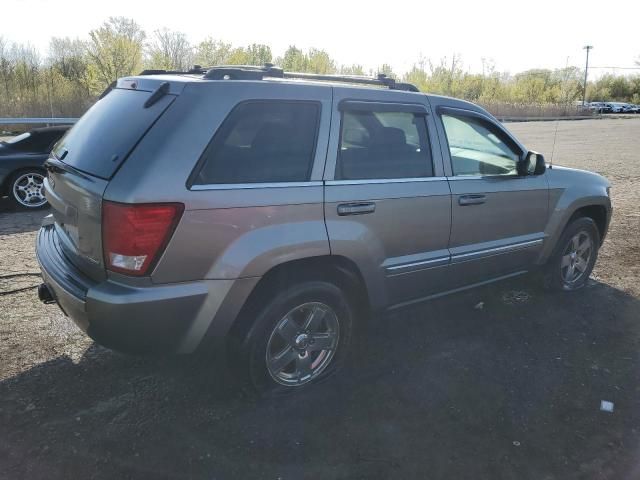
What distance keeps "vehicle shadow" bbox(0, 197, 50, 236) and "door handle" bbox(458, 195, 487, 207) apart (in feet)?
18.2

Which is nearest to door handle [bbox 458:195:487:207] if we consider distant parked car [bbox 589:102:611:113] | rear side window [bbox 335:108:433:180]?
rear side window [bbox 335:108:433:180]

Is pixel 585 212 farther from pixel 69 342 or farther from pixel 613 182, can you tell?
pixel 613 182

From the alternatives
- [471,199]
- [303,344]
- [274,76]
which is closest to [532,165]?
[471,199]

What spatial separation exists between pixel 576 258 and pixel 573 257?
0.21ft

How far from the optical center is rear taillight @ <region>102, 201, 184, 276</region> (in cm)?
243

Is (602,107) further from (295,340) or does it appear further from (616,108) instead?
(295,340)

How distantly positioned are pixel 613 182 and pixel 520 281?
7.93 metres

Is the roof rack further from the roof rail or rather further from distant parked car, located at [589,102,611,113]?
distant parked car, located at [589,102,611,113]

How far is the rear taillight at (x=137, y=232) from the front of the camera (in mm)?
2426

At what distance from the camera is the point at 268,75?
10.8 ft

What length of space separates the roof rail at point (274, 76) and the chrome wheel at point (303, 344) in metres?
1.40

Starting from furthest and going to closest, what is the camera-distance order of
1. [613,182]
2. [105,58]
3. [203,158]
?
[105,58], [613,182], [203,158]

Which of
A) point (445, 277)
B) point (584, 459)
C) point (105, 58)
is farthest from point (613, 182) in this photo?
point (105, 58)

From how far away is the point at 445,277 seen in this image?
3.77 metres
